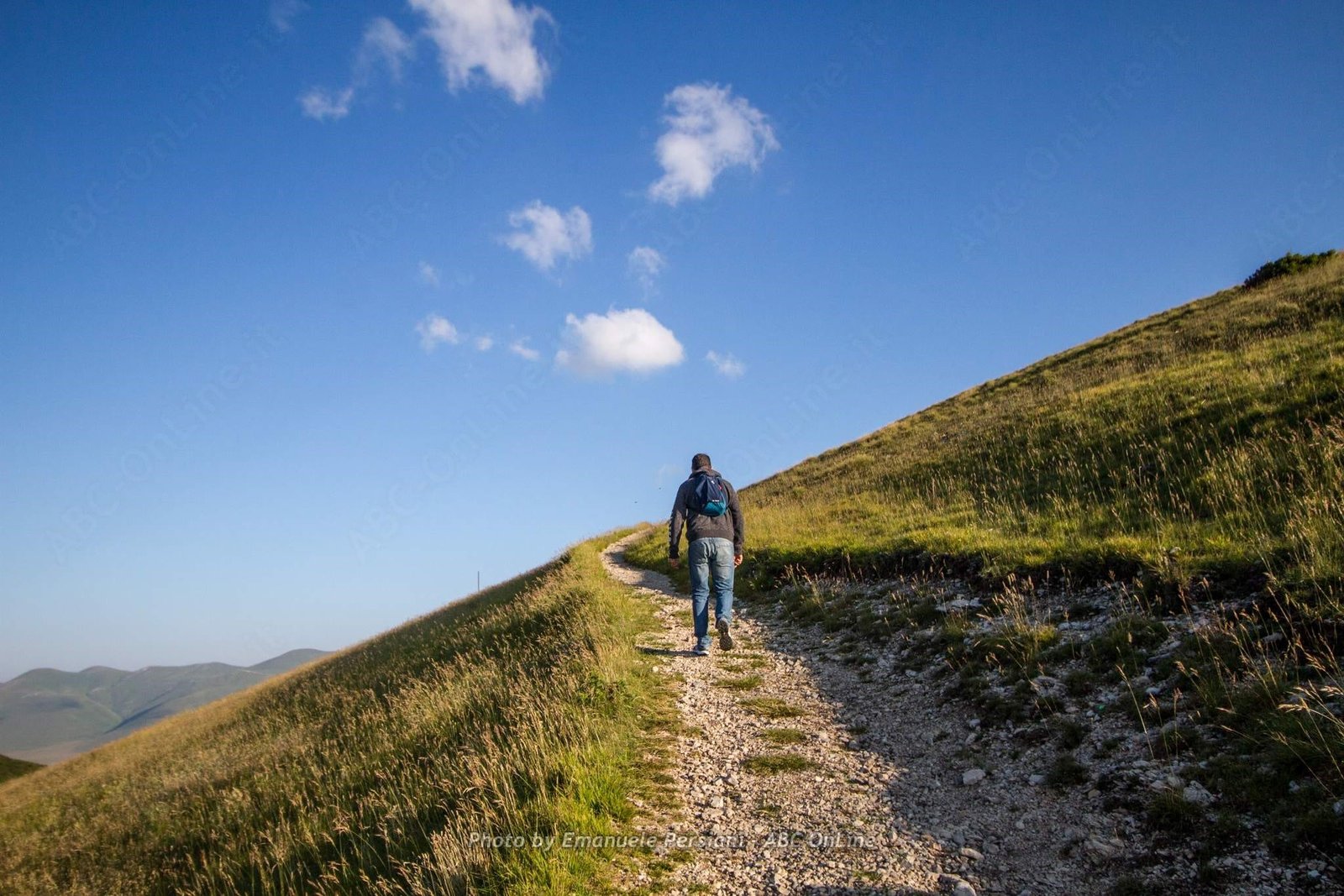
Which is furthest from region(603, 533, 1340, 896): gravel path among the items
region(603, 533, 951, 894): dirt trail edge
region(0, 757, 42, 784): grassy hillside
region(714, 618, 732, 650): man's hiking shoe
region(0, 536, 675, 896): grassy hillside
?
region(0, 757, 42, 784): grassy hillside

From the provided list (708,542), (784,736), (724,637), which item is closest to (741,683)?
(724,637)

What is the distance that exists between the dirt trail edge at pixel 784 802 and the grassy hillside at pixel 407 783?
60 cm

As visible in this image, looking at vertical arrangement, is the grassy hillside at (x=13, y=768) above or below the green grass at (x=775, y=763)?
below

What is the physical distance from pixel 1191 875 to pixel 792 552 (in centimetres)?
1184

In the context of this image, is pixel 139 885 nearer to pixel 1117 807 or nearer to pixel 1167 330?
pixel 1117 807

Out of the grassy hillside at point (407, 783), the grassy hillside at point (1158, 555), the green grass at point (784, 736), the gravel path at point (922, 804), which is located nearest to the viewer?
the gravel path at point (922, 804)

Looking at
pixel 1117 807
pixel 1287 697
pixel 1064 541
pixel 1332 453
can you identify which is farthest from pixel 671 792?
pixel 1332 453

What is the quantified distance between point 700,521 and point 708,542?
0.34 m

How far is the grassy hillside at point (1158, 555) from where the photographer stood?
5.13 meters

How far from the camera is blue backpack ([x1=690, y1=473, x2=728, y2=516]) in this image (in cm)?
1040

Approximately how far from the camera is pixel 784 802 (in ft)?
18.6

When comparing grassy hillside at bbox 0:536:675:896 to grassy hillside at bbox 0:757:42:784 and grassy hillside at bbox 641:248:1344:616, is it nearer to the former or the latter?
grassy hillside at bbox 641:248:1344:616

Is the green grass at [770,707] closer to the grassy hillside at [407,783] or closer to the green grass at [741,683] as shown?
the green grass at [741,683]

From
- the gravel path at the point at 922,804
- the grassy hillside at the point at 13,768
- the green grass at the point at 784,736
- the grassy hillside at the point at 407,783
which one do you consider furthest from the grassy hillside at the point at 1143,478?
the grassy hillside at the point at 13,768
